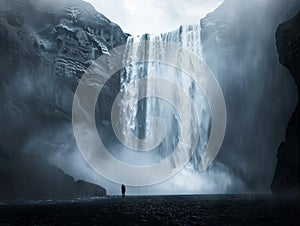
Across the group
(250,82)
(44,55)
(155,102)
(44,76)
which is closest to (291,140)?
(250,82)

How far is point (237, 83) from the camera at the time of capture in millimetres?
96750

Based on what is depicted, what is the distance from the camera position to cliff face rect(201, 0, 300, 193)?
3280 inches

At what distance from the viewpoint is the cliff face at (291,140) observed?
59719 mm

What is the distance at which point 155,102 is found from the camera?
342 ft

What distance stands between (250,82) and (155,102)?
28709mm

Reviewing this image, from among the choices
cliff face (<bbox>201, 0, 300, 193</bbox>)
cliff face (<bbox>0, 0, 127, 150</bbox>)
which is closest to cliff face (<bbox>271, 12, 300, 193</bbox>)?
cliff face (<bbox>201, 0, 300, 193</bbox>)

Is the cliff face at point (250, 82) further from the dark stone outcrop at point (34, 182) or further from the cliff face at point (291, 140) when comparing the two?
the dark stone outcrop at point (34, 182)

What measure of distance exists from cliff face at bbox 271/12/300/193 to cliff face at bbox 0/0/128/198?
40.0 m

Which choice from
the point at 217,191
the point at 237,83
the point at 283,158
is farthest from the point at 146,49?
the point at 283,158

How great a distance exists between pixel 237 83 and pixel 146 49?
3003cm

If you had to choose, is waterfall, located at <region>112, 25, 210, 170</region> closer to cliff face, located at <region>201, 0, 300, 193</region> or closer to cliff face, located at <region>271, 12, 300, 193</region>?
cliff face, located at <region>201, 0, 300, 193</region>

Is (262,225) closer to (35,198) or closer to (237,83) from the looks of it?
(35,198)

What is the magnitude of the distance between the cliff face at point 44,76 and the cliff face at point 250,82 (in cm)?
3213

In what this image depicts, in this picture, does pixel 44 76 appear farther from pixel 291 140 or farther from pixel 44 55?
pixel 291 140
